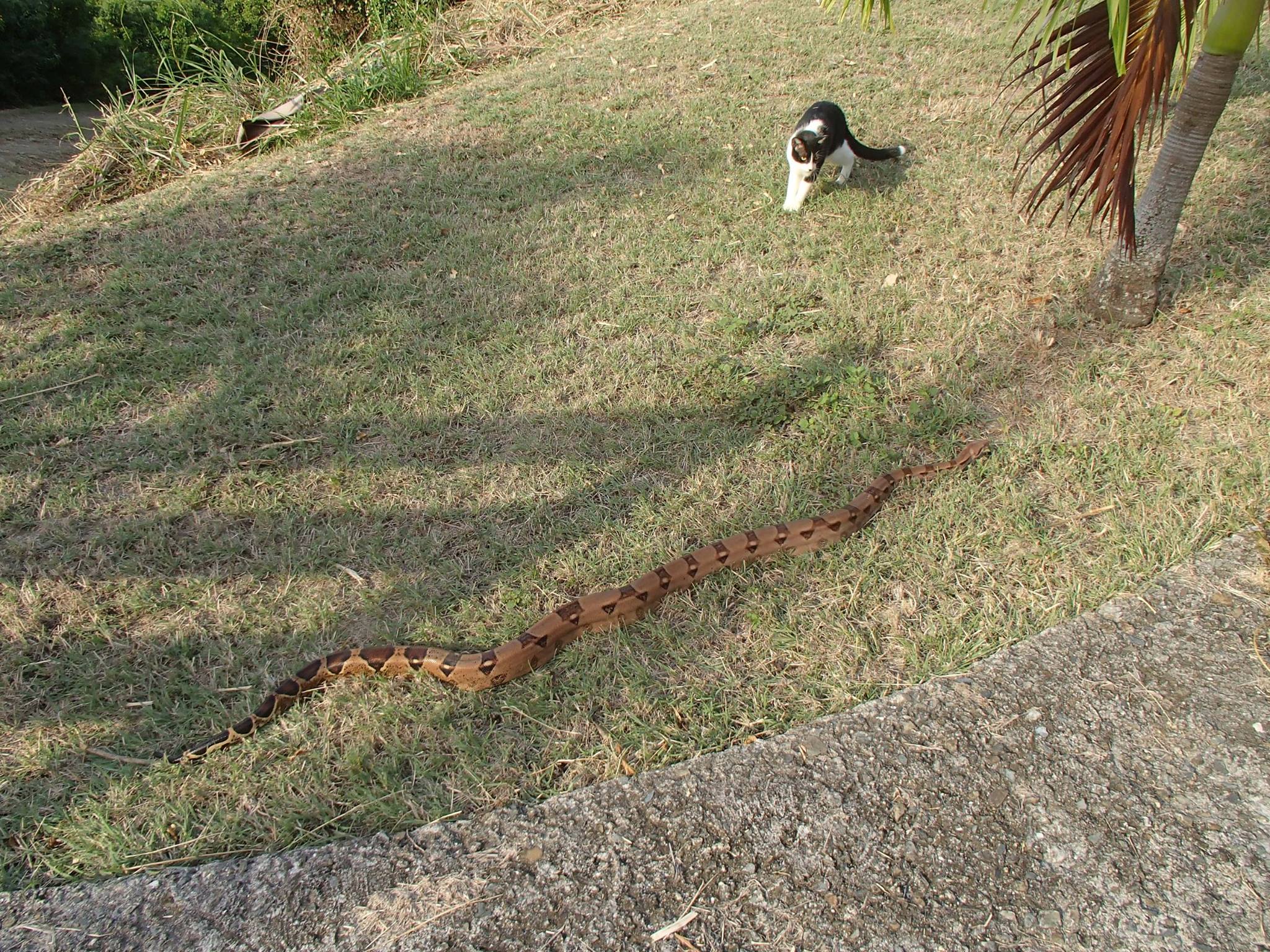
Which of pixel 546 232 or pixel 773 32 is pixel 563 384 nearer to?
pixel 546 232

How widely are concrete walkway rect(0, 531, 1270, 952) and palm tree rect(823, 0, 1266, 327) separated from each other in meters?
2.22

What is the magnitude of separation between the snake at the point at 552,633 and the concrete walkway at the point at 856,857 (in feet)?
1.87

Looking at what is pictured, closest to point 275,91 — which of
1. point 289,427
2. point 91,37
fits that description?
point 289,427

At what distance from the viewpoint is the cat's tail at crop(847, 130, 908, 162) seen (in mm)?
6016

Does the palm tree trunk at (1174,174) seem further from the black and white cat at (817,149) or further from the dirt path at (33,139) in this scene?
the dirt path at (33,139)

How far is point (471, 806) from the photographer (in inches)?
107

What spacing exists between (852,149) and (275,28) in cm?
770

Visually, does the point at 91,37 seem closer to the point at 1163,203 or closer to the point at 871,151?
the point at 871,151

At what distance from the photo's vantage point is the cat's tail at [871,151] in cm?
602

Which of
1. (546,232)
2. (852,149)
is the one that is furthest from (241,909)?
(852,149)

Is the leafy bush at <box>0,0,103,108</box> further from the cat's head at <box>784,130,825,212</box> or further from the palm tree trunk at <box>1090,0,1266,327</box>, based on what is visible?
the palm tree trunk at <box>1090,0,1266,327</box>

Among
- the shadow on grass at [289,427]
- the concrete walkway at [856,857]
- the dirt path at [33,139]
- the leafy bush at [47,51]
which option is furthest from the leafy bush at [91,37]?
the concrete walkway at [856,857]

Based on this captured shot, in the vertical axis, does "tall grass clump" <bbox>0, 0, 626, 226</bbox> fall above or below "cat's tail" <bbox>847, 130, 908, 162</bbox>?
above

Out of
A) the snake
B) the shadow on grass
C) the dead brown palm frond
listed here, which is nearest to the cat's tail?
the shadow on grass
